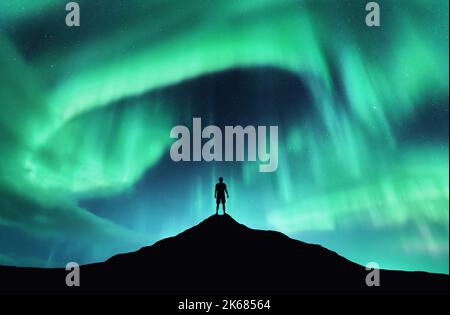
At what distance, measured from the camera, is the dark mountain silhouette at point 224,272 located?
25.9m

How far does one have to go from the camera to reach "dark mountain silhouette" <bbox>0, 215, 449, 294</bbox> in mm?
25906

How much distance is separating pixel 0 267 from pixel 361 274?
24.6m

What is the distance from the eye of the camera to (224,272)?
89.3 ft

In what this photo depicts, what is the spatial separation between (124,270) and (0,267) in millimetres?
9628

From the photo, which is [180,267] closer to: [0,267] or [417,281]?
[0,267]
